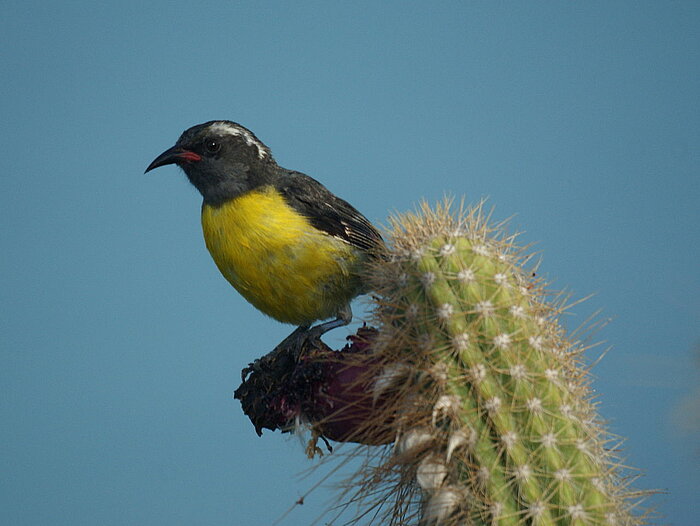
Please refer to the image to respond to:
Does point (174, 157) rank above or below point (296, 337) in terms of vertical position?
above

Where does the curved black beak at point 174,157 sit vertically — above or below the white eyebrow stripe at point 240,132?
below

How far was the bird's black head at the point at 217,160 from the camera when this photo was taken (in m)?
4.37

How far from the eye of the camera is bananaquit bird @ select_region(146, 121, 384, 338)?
409cm

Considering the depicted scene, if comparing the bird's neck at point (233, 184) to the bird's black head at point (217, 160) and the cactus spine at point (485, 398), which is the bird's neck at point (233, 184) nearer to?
the bird's black head at point (217, 160)

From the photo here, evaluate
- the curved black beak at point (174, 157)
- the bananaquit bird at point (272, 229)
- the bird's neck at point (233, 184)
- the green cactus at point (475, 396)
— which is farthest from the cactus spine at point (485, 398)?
the curved black beak at point (174, 157)

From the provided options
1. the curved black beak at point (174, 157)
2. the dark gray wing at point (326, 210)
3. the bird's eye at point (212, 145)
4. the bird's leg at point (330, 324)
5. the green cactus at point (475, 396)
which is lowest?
the green cactus at point (475, 396)

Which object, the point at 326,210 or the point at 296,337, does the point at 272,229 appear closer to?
the point at 326,210

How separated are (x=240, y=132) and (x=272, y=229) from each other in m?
0.76

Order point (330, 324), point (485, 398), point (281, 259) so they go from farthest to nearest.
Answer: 1. point (330, 324)
2. point (281, 259)
3. point (485, 398)

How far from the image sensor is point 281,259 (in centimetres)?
405

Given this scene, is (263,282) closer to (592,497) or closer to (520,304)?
(520,304)

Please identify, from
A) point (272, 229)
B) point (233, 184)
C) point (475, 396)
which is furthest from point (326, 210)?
point (475, 396)

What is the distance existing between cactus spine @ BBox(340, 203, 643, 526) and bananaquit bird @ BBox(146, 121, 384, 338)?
125 cm

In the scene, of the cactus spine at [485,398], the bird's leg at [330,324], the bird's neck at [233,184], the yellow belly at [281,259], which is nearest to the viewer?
the cactus spine at [485,398]
